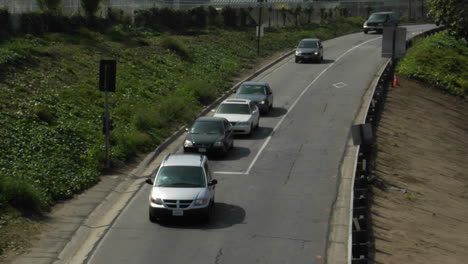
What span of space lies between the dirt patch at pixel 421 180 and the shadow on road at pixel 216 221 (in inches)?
159

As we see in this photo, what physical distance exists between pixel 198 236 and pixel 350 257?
4.63 meters

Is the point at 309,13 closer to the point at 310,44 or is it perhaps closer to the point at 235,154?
the point at 310,44

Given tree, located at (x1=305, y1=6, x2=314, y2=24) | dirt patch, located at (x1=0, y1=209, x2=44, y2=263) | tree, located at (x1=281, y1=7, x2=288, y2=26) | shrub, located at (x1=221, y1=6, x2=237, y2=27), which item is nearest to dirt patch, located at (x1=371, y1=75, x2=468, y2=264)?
dirt patch, located at (x1=0, y1=209, x2=44, y2=263)

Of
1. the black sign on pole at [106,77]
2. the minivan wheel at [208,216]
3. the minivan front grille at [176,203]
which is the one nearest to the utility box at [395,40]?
the black sign on pole at [106,77]

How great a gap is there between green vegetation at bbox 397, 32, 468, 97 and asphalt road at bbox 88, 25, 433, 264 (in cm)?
1125

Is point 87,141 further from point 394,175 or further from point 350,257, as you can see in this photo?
point 350,257

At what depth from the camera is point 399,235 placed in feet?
Result: 71.6

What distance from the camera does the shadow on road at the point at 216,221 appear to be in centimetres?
2122

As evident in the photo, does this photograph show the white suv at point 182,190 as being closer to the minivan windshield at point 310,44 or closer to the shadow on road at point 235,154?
the shadow on road at point 235,154

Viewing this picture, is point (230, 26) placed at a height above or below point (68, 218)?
above

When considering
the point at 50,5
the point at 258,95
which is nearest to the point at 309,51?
the point at 258,95

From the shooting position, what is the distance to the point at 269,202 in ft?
78.3

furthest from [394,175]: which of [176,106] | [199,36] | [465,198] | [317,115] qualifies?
[199,36]

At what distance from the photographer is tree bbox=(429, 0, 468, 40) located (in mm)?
45906
